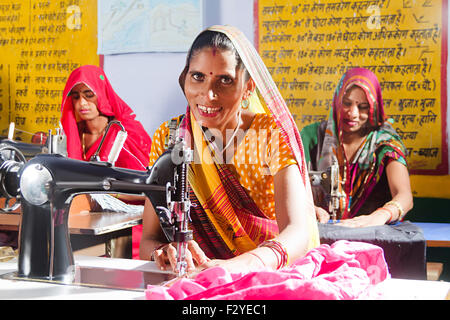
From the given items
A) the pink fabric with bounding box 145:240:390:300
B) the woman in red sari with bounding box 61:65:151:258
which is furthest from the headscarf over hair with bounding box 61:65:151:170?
the pink fabric with bounding box 145:240:390:300

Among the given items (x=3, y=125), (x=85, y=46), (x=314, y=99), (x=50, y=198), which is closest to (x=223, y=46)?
(x=50, y=198)

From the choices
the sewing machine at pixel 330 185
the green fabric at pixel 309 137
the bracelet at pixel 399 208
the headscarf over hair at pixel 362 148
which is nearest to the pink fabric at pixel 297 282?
the sewing machine at pixel 330 185

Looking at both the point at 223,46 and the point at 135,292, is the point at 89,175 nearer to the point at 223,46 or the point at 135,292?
the point at 135,292

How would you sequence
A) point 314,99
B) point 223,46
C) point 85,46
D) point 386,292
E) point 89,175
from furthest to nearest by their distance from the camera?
point 85,46 < point 314,99 < point 223,46 < point 89,175 < point 386,292

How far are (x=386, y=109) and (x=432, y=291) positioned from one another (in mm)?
2599

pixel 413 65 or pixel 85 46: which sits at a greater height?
pixel 85 46

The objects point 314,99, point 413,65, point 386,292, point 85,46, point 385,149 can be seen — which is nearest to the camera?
point 386,292

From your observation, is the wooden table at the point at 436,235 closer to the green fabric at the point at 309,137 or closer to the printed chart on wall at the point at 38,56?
the green fabric at the point at 309,137

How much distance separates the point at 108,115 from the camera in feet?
12.1

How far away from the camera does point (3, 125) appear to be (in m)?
4.44

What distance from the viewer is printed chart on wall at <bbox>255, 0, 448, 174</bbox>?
3.34 metres

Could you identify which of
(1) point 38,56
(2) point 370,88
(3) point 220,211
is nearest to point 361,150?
(2) point 370,88

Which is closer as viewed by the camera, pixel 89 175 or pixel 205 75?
pixel 89 175

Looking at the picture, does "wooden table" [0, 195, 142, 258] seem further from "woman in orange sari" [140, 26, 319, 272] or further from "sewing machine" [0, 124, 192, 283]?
"sewing machine" [0, 124, 192, 283]
